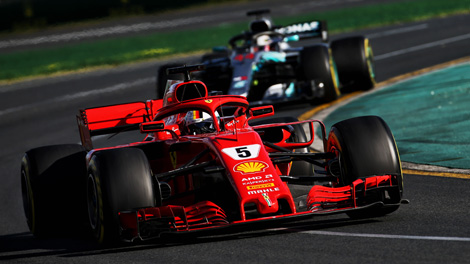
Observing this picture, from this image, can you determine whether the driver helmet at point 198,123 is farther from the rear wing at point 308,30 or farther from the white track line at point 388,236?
the rear wing at point 308,30

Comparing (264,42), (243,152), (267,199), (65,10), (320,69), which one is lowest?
(267,199)

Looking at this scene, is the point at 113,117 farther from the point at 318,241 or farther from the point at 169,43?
the point at 169,43

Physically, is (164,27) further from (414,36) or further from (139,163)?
(139,163)

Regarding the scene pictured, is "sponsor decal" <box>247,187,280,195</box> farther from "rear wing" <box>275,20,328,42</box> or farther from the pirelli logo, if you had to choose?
"rear wing" <box>275,20,328,42</box>

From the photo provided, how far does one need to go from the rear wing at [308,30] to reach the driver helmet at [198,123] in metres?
9.69

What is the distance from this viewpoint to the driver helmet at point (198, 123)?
9.75 meters

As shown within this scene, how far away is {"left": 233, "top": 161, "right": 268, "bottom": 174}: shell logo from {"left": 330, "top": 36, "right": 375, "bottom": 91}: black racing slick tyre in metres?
10.5

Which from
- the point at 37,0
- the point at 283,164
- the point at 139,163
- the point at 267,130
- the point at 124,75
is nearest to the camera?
the point at 139,163

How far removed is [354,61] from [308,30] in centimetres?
143

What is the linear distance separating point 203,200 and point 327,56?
29.9ft

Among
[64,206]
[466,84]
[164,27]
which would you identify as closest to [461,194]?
[64,206]

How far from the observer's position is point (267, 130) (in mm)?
10234

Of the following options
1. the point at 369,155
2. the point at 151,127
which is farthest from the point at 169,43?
the point at 369,155

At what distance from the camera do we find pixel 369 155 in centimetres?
848
